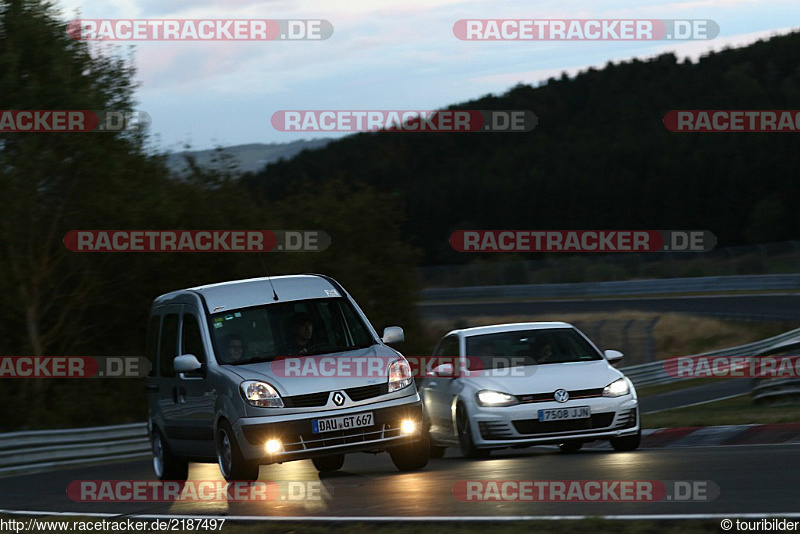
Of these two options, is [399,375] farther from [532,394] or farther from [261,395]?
[532,394]

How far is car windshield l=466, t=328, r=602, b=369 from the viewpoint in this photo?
13969 mm

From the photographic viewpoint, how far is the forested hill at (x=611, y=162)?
95.6 m

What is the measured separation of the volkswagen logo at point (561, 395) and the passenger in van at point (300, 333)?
273 cm

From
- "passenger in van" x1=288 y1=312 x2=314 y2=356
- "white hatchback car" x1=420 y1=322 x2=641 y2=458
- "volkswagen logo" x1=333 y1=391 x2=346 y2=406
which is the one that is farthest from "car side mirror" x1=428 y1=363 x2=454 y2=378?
"volkswagen logo" x1=333 y1=391 x2=346 y2=406

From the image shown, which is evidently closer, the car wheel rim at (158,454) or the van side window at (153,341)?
the car wheel rim at (158,454)

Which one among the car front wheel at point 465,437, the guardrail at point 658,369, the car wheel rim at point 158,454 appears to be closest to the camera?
the car wheel rim at point 158,454

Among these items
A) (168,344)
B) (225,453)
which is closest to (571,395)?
(225,453)

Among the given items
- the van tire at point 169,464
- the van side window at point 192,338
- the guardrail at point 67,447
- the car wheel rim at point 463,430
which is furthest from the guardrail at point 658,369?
the van side window at point 192,338

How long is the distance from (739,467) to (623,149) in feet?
337

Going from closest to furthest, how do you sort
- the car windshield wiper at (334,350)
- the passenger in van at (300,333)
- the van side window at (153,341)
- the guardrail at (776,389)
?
the car windshield wiper at (334,350)
the passenger in van at (300,333)
the van side window at (153,341)
the guardrail at (776,389)

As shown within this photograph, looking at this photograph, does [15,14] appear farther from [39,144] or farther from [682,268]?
[682,268]

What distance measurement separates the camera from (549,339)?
1430cm

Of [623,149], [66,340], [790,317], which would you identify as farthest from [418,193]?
[66,340]

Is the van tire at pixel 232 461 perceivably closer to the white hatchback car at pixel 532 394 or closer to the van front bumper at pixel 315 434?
the van front bumper at pixel 315 434
